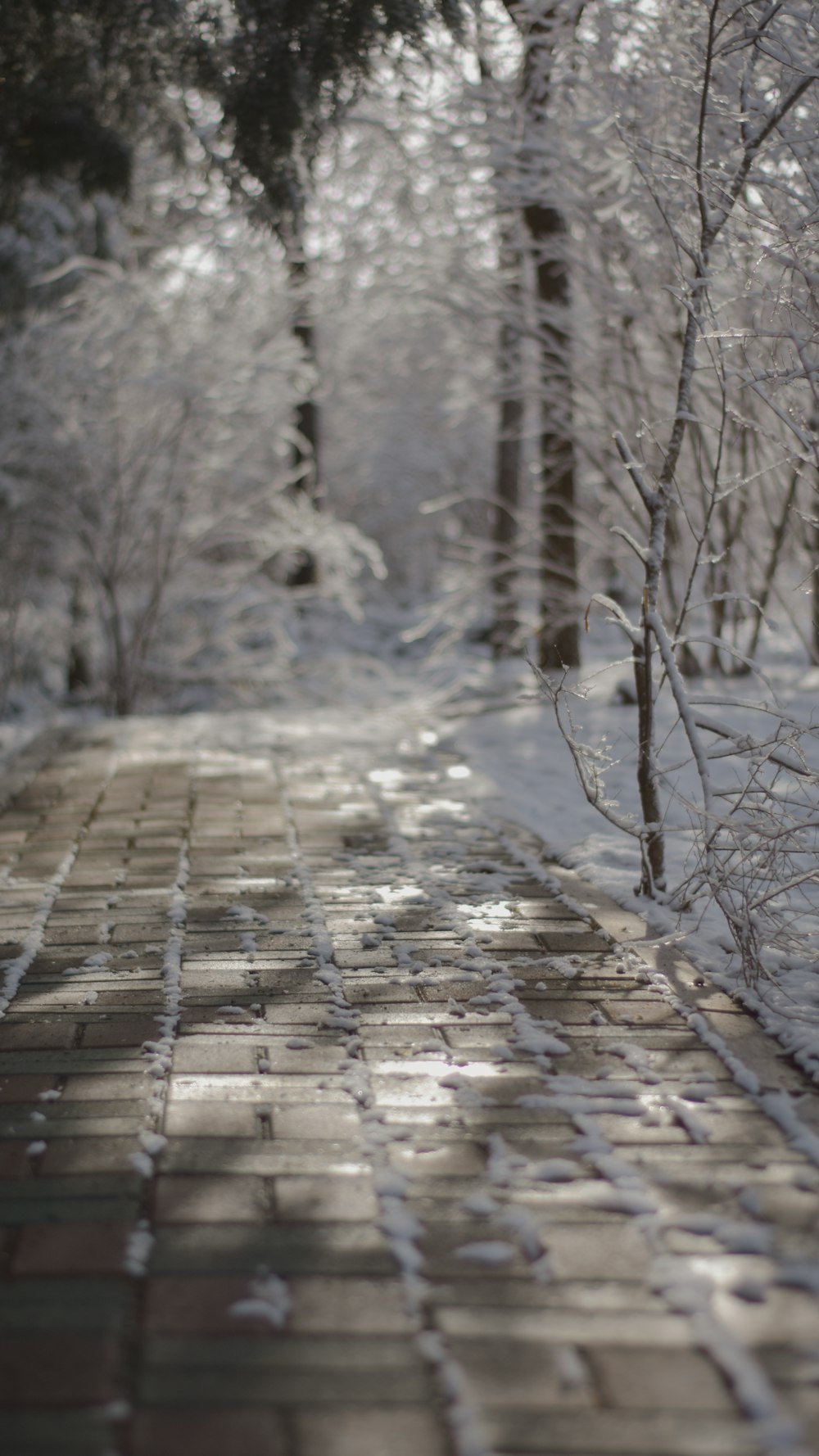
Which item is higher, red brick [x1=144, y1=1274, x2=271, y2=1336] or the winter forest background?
the winter forest background

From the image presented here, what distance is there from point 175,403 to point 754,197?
16.0 feet

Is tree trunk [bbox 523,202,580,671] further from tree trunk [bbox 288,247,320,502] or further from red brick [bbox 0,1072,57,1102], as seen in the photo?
red brick [bbox 0,1072,57,1102]

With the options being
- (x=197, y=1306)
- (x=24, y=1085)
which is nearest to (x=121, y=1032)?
(x=24, y=1085)

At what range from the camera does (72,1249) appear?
→ 71.6 inches

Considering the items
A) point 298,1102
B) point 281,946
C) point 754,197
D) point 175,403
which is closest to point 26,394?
point 175,403

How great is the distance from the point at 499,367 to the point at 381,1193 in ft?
25.0

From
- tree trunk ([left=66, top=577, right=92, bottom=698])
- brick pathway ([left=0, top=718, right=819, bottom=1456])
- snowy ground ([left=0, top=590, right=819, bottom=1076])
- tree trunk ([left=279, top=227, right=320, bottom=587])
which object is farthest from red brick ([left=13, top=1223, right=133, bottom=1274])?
tree trunk ([left=279, top=227, right=320, bottom=587])

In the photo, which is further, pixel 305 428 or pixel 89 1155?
pixel 305 428

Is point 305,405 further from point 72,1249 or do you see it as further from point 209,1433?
point 209,1433

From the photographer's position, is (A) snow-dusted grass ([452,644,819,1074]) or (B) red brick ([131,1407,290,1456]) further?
(A) snow-dusted grass ([452,644,819,1074])

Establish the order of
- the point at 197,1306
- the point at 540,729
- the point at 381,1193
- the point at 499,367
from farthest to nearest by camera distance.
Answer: the point at 499,367 < the point at 540,729 < the point at 381,1193 < the point at 197,1306

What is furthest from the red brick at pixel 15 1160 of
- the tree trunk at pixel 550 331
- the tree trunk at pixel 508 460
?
the tree trunk at pixel 508 460

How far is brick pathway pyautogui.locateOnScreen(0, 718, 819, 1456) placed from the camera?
58.3 inches

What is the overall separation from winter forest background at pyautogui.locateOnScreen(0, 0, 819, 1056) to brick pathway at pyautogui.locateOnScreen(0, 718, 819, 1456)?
543 millimetres
